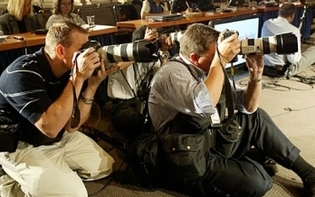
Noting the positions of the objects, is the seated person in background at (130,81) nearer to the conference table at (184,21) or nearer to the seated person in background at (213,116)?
the conference table at (184,21)

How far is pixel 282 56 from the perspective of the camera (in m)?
3.56

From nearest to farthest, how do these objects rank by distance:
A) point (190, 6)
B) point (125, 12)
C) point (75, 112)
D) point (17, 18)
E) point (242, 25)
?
point (75, 112) < point (242, 25) < point (17, 18) < point (190, 6) < point (125, 12)

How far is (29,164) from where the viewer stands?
62.7 inches

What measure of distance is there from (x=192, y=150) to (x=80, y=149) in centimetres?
68

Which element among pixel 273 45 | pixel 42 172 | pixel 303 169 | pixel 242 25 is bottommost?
pixel 303 169

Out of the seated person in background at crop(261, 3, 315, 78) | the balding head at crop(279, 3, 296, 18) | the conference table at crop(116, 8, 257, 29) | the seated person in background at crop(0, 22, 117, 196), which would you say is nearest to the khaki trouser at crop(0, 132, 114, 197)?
the seated person in background at crop(0, 22, 117, 196)

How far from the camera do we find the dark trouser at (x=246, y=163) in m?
1.58

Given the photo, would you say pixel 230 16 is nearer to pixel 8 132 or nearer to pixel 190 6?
pixel 190 6

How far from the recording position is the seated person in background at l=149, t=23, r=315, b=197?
148 cm

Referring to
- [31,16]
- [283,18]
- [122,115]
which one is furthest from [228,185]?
[31,16]

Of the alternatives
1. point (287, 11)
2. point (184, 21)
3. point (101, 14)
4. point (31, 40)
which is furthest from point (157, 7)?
point (31, 40)

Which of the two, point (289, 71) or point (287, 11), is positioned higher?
point (287, 11)

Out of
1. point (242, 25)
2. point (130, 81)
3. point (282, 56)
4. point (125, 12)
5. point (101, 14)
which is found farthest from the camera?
point (125, 12)

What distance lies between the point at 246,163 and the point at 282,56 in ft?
7.24
